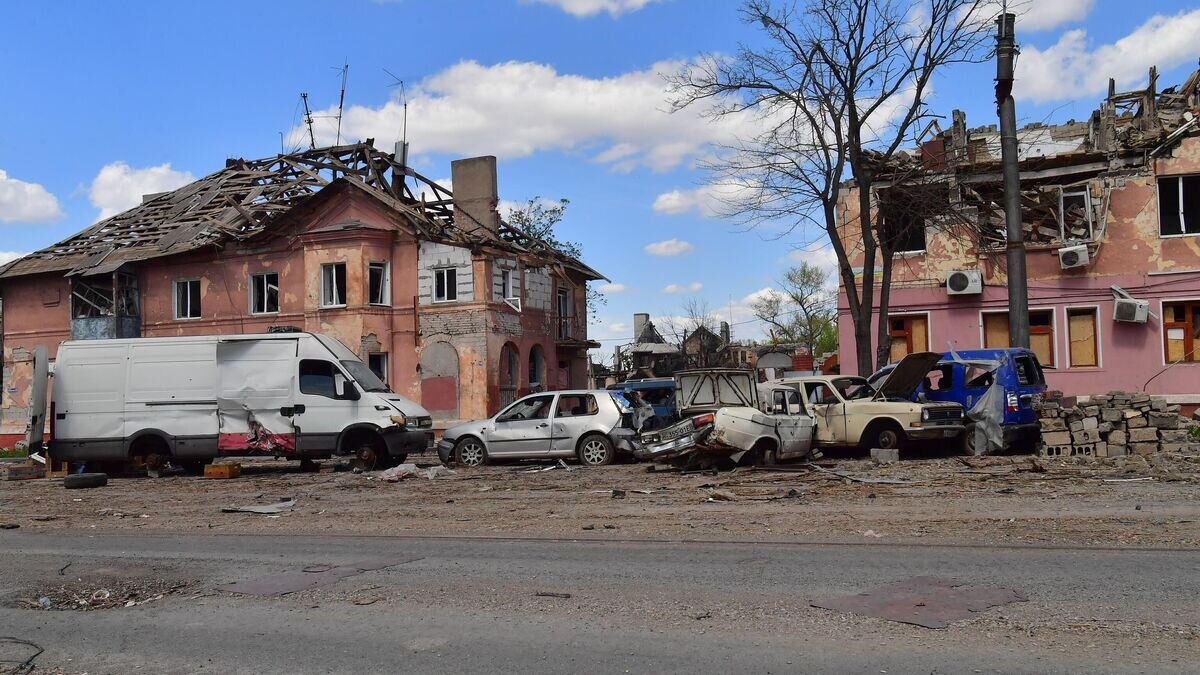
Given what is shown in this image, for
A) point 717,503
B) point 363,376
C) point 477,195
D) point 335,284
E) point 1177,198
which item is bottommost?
point 717,503

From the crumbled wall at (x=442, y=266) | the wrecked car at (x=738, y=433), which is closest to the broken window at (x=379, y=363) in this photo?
the crumbled wall at (x=442, y=266)

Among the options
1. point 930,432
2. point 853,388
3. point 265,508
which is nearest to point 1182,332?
point 930,432

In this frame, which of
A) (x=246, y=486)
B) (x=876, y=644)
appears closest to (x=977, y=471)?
(x=876, y=644)

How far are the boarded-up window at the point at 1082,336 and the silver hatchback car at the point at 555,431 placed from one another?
44.8 feet

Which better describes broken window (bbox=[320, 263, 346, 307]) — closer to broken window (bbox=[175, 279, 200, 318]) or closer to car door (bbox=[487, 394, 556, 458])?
broken window (bbox=[175, 279, 200, 318])

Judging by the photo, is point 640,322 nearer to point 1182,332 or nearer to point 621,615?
point 1182,332

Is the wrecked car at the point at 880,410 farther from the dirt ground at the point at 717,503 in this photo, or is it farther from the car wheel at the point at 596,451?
the car wheel at the point at 596,451

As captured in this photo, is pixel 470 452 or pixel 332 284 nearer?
pixel 470 452

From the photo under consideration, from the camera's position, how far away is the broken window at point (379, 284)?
30875 mm

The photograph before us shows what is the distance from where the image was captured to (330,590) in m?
7.68

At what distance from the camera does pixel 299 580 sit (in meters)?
8.12

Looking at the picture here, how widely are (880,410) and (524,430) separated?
678 centimetres

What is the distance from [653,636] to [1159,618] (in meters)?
3.22

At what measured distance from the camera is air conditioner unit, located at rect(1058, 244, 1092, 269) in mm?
24078
